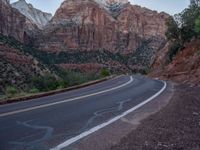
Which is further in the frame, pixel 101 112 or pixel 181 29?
pixel 181 29

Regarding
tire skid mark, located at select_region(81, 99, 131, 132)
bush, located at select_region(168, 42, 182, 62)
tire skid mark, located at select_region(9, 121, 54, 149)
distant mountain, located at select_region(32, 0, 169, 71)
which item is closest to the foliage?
bush, located at select_region(168, 42, 182, 62)

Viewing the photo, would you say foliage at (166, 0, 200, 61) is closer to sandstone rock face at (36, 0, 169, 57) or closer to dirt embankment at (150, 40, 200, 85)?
dirt embankment at (150, 40, 200, 85)

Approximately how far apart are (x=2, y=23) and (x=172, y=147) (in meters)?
142

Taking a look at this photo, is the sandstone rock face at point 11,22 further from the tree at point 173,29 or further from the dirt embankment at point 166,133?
the dirt embankment at point 166,133

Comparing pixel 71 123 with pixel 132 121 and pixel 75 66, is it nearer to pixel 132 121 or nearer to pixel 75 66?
pixel 132 121

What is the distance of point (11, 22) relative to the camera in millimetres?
148250

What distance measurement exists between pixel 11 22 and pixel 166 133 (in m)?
145

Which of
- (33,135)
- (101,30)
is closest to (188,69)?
(33,135)

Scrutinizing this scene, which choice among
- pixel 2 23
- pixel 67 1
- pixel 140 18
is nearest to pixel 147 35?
pixel 140 18

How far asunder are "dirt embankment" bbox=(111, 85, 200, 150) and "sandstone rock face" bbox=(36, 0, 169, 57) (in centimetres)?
15310

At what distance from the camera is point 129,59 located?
140 meters

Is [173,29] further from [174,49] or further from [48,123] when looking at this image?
[48,123]

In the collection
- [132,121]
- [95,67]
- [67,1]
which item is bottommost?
[95,67]

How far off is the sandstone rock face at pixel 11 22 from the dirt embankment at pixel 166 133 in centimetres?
13364
